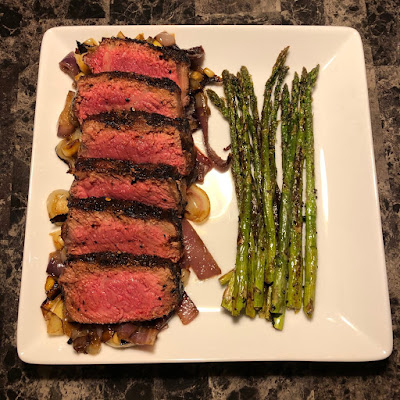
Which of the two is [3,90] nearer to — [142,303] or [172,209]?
[172,209]

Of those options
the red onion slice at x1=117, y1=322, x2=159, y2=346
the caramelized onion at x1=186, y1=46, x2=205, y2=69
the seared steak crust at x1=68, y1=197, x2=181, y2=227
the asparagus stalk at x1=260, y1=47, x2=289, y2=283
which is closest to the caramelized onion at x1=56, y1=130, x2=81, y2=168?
the seared steak crust at x1=68, y1=197, x2=181, y2=227

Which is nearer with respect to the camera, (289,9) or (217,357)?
(217,357)

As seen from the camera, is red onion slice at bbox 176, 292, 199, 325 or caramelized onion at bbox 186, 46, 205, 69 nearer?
red onion slice at bbox 176, 292, 199, 325

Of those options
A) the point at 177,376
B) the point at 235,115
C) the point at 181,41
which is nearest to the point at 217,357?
the point at 177,376

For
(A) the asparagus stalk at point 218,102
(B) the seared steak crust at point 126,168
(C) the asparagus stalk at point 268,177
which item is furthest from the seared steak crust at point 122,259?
(A) the asparagus stalk at point 218,102

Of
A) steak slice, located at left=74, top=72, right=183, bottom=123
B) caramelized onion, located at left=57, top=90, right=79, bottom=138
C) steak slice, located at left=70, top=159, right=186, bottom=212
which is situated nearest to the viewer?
steak slice, located at left=70, top=159, right=186, bottom=212

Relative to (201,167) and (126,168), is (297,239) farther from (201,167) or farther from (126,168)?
(126,168)

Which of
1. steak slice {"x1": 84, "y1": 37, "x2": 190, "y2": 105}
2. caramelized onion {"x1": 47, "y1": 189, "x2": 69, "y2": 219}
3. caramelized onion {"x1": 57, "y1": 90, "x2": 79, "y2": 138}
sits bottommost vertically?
caramelized onion {"x1": 47, "y1": 189, "x2": 69, "y2": 219}

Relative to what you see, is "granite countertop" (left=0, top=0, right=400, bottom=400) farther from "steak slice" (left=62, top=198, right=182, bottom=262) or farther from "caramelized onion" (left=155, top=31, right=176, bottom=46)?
"steak slice" (left=62, top=198, right=182, bottom=262)
